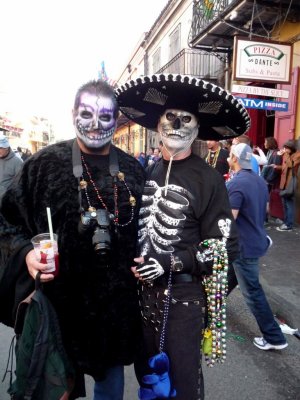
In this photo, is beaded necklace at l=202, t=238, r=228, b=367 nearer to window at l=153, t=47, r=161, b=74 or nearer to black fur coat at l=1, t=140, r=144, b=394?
black fur coat at l=1, t=140, r=144, b=394

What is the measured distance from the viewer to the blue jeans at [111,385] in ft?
Answer: 6.29

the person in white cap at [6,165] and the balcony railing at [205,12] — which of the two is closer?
the person in white cap at [6,165]

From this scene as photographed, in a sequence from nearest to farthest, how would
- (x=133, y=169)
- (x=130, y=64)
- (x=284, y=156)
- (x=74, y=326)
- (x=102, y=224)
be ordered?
(x=102, y=224)
(x=74, y=326)
(x=133, y=169)
(x=284, y=156)
(x=130, y=64)

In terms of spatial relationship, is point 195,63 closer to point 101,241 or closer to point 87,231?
point 87,231

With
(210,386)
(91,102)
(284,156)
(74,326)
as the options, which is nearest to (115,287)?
(74,326)

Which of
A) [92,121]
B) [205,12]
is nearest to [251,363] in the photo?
[92,121]

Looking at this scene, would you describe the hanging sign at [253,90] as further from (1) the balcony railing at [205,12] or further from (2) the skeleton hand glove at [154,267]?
(2) the skeleton hand glove at [154,267]

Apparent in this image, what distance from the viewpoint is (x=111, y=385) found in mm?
1926

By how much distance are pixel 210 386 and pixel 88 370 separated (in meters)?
1.24

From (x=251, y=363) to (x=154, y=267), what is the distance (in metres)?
1.80

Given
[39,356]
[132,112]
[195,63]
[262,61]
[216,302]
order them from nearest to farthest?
[39,356], [216,302], [132,112], [262,61], [195,63]

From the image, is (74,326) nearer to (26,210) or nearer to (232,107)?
(26,210)

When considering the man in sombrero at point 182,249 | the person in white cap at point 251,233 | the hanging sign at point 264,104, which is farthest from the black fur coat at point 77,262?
the hanging sign at point 264,104

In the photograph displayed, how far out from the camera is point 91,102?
183 centimetres
